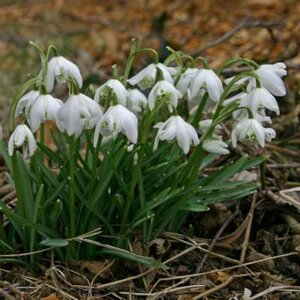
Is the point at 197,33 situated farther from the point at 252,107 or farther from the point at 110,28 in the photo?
the point at 252,107

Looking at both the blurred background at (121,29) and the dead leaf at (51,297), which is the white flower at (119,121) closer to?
the dead leaf at (51,297)

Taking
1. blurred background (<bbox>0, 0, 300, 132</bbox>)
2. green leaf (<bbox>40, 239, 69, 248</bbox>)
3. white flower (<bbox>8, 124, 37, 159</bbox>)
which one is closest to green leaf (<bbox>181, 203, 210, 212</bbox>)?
green leaf (<bbox>40, 239, 69, 248</bbox>)

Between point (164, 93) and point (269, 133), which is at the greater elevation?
point (164, 93)

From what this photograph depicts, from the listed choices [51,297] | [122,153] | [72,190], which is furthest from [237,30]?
[51,297]

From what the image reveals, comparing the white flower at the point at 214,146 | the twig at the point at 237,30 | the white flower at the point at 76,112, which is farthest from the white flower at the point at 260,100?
the twig at the point at 237,30

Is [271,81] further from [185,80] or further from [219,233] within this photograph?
[219,233]

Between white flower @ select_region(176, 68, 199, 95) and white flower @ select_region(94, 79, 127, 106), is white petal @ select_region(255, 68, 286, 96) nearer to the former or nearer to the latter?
white flower @ select_region(176, 68, 199, 95)
